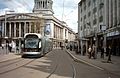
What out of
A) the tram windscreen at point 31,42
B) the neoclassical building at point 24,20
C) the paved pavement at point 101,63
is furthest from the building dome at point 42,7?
the tram windscreen at point 31,42

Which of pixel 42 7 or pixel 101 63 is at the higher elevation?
pixel 42 7

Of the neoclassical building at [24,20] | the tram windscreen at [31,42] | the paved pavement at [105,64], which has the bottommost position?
the paved pavement at [105,64]

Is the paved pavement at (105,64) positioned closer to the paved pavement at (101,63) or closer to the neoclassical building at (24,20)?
the paved pavement at (101,63)

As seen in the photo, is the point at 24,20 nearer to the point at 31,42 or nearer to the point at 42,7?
the point at 42,7

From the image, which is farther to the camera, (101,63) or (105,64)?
(101,63)

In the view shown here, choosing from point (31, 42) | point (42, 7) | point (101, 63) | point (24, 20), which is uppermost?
point (42, 7)

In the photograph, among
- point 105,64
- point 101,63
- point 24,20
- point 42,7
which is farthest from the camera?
point 42,7

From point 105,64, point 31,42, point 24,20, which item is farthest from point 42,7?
point 105,64

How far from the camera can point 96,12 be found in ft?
206

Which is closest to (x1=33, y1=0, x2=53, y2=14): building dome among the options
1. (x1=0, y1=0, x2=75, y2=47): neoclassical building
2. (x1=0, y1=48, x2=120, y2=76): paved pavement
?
(x1=0, y1=0, x2=75, y2=47): neoclassical building

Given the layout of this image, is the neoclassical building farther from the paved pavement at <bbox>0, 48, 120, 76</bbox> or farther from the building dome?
the paved pavement at <bbox>0, 48, 120, 76</bbox>

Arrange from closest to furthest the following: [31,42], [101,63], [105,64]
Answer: [105,64] < [101,63] < [31,42]

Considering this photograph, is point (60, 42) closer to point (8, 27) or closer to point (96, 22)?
point (8, 27)

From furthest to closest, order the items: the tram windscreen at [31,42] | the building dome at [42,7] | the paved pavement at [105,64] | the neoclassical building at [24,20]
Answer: the building dome at [42,7], the neoclassical building at [24,20], the tram windscreen at [31,42], the paved pavement at [105,64]
